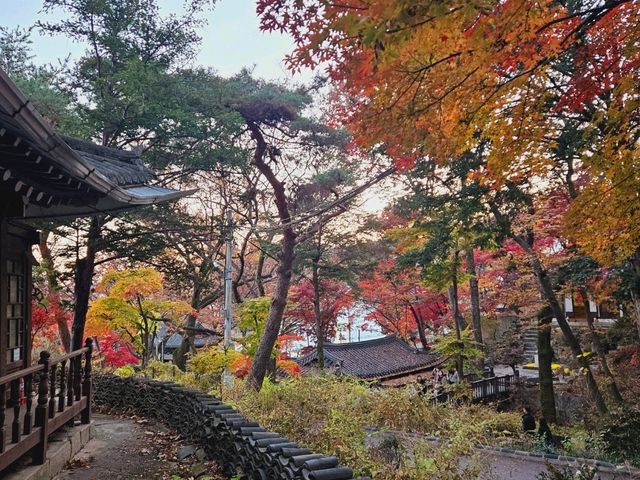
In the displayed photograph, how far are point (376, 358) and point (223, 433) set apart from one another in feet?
69.0

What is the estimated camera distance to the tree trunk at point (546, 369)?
15.5 m

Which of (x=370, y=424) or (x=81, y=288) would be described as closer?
(x=370, y=424)

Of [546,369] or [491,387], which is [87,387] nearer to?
Result: [546,369]

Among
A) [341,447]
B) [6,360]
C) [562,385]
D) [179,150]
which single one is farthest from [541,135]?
[562,385]

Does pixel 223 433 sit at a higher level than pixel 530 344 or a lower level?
higher

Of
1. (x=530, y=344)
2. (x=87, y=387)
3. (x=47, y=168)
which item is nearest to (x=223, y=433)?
(x=87, y=387)

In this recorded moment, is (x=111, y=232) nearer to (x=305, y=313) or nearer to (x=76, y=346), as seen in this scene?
(x=76, y=346)

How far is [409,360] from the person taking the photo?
26.4 metres

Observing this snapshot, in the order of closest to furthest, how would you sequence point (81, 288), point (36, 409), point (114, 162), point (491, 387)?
point (36, 409)
point (114, 162)
point (81, 288)
point (491, 387)

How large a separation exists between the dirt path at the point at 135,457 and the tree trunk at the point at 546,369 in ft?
41.7

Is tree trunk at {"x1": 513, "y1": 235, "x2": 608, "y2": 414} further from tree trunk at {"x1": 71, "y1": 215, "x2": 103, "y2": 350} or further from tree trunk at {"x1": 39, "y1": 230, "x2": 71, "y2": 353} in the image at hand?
tree trunk at {"x1": 39, "y1": 230, "x2": 71, "y2": 353}

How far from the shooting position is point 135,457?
6504 millimetres

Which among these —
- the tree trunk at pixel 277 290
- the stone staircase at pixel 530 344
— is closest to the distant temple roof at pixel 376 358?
the stone staircase at pixel 530 344

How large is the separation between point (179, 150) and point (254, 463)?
8181 millimetres
